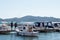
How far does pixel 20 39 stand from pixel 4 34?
8018 millimetres

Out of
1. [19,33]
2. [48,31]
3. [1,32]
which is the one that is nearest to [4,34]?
[1,32]

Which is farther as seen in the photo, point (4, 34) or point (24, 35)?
point (4, 34)

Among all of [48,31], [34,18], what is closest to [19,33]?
[48,31]

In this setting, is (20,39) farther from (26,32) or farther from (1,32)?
(1,32)

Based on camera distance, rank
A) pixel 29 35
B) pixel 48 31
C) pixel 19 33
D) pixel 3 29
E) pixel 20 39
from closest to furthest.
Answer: pixel 20 39 < pixel 29 35 < pixel 19 33 < pixel 3 29 < pixel 48 31

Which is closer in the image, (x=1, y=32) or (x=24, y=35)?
(x=24, y=35)

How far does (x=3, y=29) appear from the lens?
152 ft

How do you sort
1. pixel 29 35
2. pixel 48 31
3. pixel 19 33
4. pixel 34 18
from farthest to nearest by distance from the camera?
pixel 34 18, pixel 48 31, pixel 19 33, pixel 29 35

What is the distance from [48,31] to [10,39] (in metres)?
16.3

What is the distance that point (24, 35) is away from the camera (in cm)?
4122

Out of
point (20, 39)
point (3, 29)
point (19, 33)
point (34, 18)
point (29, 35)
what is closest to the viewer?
point (20, 39)

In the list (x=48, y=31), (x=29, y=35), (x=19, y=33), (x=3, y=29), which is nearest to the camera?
(x=29, y=35)

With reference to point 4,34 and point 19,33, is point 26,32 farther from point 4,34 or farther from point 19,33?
point 4,34

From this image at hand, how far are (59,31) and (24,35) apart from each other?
1548 centimetres
